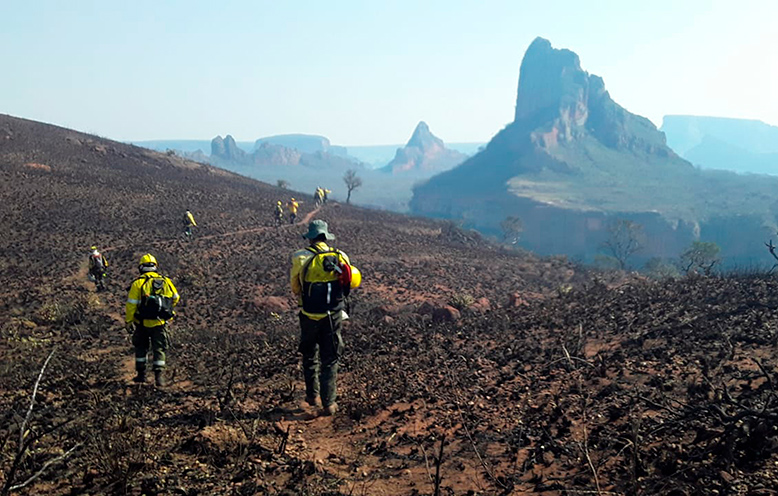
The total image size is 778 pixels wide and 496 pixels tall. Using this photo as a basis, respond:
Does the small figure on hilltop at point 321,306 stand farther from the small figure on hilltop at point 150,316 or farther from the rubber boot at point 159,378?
the rubber boot at point 159,378

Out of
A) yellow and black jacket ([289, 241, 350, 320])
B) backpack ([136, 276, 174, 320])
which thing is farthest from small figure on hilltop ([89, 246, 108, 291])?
yellow and black jacket ([289, 241, 350, 320])

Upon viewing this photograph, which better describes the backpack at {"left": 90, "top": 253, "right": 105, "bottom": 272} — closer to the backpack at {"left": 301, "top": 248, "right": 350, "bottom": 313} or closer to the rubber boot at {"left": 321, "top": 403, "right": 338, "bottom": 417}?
the backpack at {"left": 301, "top": 248, "right": 350, "bottom": 313}

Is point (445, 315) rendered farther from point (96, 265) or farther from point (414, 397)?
point (96, 265)

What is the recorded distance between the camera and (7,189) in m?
25.5

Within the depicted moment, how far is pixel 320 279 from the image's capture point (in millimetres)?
5316

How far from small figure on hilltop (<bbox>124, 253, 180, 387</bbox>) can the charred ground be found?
0.37 metres

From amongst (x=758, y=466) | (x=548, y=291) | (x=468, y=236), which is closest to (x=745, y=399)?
(x=758, y=466)

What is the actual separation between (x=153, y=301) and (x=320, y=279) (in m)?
2.60

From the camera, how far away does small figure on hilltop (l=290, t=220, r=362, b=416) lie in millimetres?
5312

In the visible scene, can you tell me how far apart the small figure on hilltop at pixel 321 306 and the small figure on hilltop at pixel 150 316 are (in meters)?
2.12

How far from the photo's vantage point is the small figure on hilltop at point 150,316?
6234mm

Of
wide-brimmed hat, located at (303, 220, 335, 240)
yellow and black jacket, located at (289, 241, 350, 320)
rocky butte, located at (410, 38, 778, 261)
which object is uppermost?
rocky butte, located at (410, 38, 778, 261)

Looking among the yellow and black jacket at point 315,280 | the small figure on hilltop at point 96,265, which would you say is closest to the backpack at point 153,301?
the yellow and black jacket at point 315,280

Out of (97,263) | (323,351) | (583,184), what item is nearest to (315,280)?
(323,351)
